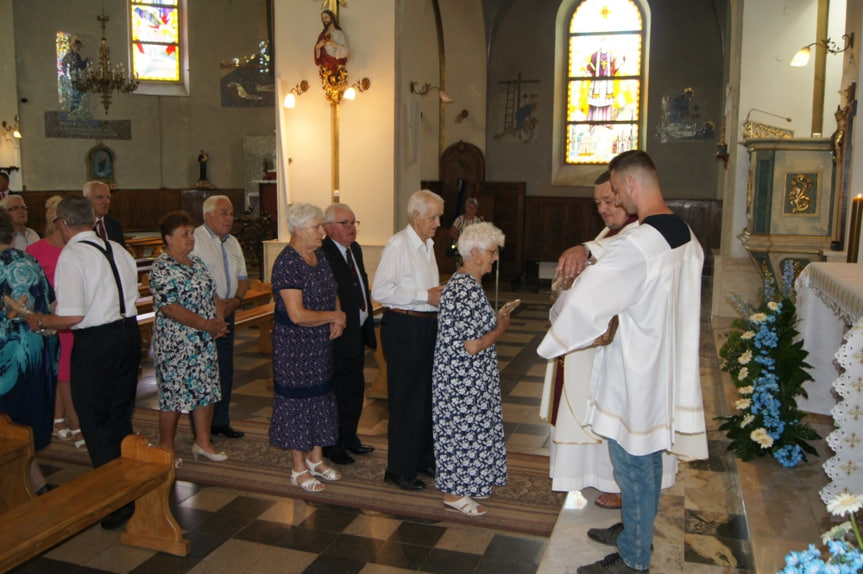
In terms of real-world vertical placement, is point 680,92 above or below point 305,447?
above

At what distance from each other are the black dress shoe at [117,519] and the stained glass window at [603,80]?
39.3 feet

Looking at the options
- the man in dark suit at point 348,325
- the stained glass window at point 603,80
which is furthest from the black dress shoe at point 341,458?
the stained glass window at point 603,80

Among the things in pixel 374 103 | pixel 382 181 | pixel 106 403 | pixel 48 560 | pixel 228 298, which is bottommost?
pixel 48 560

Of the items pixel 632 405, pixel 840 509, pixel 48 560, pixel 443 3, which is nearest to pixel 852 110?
pixel 632 405

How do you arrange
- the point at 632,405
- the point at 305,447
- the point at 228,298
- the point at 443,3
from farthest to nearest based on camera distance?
1. the point at 443,3
2. the point at 228,298
3. the point at 305,447
4. the point at 632,405

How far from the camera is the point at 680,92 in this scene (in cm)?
1380

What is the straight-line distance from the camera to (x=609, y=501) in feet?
11.6

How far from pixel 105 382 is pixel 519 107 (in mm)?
11838

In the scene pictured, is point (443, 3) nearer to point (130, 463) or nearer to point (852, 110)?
point (852, 110)

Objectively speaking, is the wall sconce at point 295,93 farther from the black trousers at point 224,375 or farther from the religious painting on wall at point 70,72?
the religious painting on wall at point 70,72

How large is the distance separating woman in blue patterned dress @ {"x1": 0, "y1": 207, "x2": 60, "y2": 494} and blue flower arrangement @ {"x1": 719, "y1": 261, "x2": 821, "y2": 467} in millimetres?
3581

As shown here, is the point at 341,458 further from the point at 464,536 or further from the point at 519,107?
the point at 519,107

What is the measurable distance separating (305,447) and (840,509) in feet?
10.1

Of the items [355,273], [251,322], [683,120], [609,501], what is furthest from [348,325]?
[683,120]
